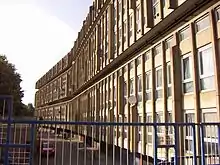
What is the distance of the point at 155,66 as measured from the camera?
57.2 ft

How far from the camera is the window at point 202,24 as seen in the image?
12.4m

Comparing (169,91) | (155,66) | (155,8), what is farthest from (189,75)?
(155,8)

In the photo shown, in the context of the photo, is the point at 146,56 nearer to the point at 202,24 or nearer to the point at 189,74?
the point at 189,74

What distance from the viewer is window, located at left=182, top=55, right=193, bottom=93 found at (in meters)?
13.4

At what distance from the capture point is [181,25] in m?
14.4

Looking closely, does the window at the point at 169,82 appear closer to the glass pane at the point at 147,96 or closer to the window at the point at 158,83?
the window at the point at 158,83

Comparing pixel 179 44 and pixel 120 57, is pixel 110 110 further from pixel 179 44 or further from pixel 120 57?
pixel 179 44

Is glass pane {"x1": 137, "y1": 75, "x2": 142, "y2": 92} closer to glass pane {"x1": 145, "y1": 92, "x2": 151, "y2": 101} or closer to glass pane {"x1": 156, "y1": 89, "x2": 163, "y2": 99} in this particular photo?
glass pane {"x1": 145, "y1": 92, "x2": 151, "y2": 101}

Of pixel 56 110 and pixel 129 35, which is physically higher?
pixel 129 35

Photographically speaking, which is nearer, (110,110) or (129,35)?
(129,35)

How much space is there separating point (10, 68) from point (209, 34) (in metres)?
33.3

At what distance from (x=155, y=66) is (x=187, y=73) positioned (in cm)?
380

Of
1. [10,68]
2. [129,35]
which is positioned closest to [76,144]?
[129,35]

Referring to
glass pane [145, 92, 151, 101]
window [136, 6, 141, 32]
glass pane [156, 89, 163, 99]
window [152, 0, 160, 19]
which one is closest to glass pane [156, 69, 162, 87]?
glass pane [156, 89, 163, 99]
